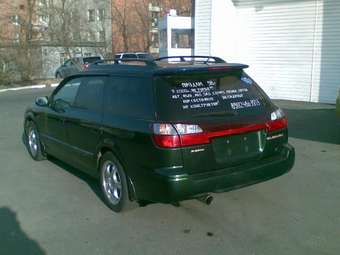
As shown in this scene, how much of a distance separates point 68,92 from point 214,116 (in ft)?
8.72

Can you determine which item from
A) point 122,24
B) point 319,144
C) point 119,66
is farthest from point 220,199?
point 122,24

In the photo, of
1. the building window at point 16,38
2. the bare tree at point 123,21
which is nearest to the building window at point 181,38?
the building window at point 16,38

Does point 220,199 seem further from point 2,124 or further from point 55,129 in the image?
point 2,124

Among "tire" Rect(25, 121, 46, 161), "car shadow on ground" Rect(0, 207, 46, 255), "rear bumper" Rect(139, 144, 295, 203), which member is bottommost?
"car shadow on ground" Rect(0, 207, 46, 255)

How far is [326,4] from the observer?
13461 millimetres

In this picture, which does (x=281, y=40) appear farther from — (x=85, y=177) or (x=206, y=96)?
(x=206, y=96)

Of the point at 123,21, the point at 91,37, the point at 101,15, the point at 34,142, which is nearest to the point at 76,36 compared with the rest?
the point at 91,37

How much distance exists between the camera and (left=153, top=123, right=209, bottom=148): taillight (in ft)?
13.8

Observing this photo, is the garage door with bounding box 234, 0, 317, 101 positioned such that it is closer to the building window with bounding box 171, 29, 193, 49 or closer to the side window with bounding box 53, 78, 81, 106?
the building window with bounding box 171, 29, 193, 49

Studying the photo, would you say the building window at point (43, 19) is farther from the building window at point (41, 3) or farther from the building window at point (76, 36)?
the building window at point (76, 36)

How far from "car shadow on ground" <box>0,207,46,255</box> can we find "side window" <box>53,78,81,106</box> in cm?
179

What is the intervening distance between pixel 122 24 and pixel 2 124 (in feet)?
128

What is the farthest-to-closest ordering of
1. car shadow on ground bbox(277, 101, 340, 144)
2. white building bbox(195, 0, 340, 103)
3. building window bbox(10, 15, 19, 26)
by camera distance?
building window bbox(10, 15, 19, 26) < white building bbox(195, 0, 340, 103) < car shadow on ground bbox(277, 101, 340, 144)

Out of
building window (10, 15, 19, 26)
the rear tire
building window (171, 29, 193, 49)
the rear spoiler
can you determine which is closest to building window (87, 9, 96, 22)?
building window (10, 15, 19, 26)
